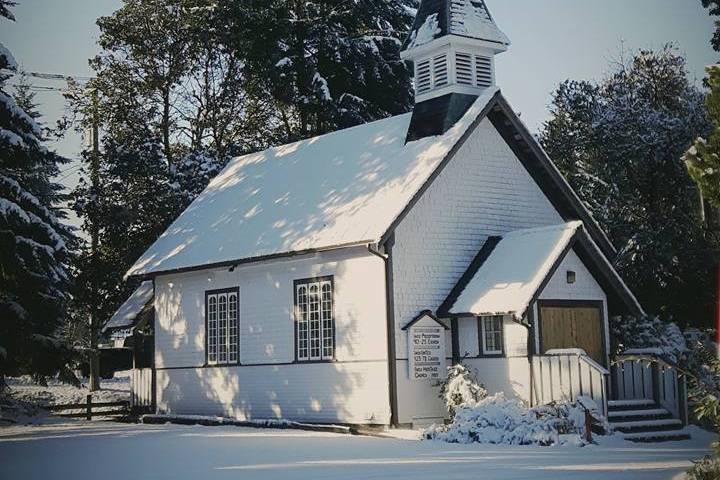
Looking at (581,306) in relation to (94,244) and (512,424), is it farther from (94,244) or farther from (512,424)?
(94,244)

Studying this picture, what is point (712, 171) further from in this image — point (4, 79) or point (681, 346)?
point (4, 79)

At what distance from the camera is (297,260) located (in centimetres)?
2398

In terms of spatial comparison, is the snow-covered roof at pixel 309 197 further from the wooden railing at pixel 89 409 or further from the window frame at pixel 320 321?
the wooden railing at pixel 89 409

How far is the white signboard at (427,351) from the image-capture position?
21.7 m

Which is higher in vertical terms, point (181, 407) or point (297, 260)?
point (297, 260)

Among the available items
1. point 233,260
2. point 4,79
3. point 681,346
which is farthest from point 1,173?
point 681,346

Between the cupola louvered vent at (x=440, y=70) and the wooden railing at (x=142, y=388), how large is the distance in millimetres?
12122

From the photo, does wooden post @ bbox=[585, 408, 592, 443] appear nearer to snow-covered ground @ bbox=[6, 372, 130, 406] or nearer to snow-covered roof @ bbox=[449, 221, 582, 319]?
snow-covered roof @ bbox=[449, 221, 582, 319]

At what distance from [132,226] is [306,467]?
24311mm

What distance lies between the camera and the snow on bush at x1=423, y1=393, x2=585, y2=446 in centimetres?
1792

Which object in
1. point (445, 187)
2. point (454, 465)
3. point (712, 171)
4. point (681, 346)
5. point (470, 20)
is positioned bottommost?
point (454, 465)

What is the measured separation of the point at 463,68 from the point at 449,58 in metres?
0.48

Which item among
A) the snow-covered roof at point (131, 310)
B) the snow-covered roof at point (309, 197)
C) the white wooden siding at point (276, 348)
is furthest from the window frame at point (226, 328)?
the snow-covered roof at point (131, 310)

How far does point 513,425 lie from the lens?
18406 millimetres
